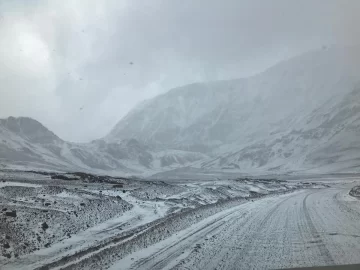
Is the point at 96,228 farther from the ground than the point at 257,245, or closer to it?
farther from the ground

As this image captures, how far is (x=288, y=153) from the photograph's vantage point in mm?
192000

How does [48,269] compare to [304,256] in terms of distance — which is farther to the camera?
[304,256]

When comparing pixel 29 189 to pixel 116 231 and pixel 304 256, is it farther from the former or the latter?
pixel 304 256

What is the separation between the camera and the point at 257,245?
13828 mm

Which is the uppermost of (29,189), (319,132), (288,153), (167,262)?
(319,132)

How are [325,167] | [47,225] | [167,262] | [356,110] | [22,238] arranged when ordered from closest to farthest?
[167,262] → [22,238] → [47,225] → [325,167] → [356,110]

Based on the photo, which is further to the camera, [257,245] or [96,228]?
[96,228]

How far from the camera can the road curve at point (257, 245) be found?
11.3 m

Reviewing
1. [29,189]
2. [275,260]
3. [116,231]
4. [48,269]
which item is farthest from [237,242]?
[29,189]

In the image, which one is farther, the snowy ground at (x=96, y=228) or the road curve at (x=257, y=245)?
the snowy ground at (x=96, y=228)

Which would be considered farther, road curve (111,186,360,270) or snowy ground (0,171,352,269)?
snowy ground (0,171,352,269)

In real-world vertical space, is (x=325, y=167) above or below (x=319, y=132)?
below

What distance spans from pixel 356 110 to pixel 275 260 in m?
203

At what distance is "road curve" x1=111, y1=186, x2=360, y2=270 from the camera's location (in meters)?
11.3
